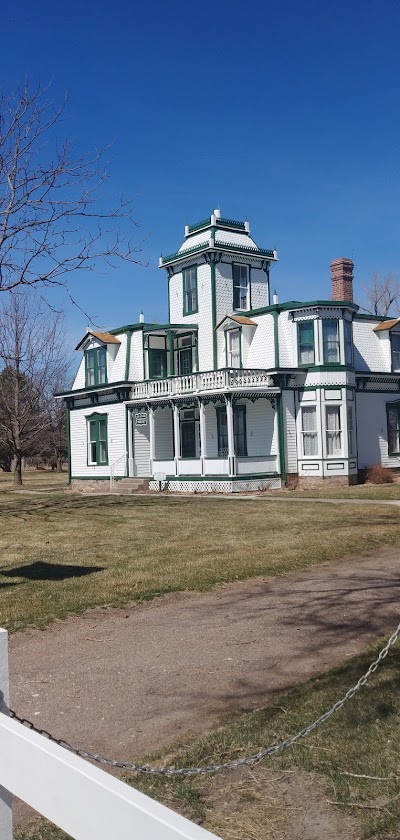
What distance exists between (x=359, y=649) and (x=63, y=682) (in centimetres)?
289

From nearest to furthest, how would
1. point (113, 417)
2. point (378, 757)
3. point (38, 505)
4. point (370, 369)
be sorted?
point (378, 757) < point (38, 505) < point (370, 369) < point (113, 417)

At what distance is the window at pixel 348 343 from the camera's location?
3098 centimetres

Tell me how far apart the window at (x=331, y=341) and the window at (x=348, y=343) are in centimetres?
37

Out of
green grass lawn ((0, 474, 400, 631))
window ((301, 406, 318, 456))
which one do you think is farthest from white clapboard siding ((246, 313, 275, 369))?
green grass lawn ((0, 474, 400, 631))

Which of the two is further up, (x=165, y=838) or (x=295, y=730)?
(x=165, y=838)

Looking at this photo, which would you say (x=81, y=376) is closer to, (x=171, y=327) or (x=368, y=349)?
(x=171, y=327)

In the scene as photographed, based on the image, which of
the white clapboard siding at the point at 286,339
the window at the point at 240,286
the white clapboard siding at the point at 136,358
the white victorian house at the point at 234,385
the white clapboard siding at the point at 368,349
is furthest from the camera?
the white clapboard siding at the point at 136,358

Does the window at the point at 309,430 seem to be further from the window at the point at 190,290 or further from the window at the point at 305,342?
the window at the point at 190,290

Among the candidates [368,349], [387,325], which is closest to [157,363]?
[368,349]

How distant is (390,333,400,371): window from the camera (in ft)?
112

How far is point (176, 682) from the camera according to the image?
6570mm

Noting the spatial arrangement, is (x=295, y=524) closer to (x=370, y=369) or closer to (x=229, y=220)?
(x=370, y=369)

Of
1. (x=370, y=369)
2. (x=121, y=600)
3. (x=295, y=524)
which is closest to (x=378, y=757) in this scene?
(x=121, y=600)

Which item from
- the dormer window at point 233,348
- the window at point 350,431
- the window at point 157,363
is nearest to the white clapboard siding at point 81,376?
the window at point 157,363
